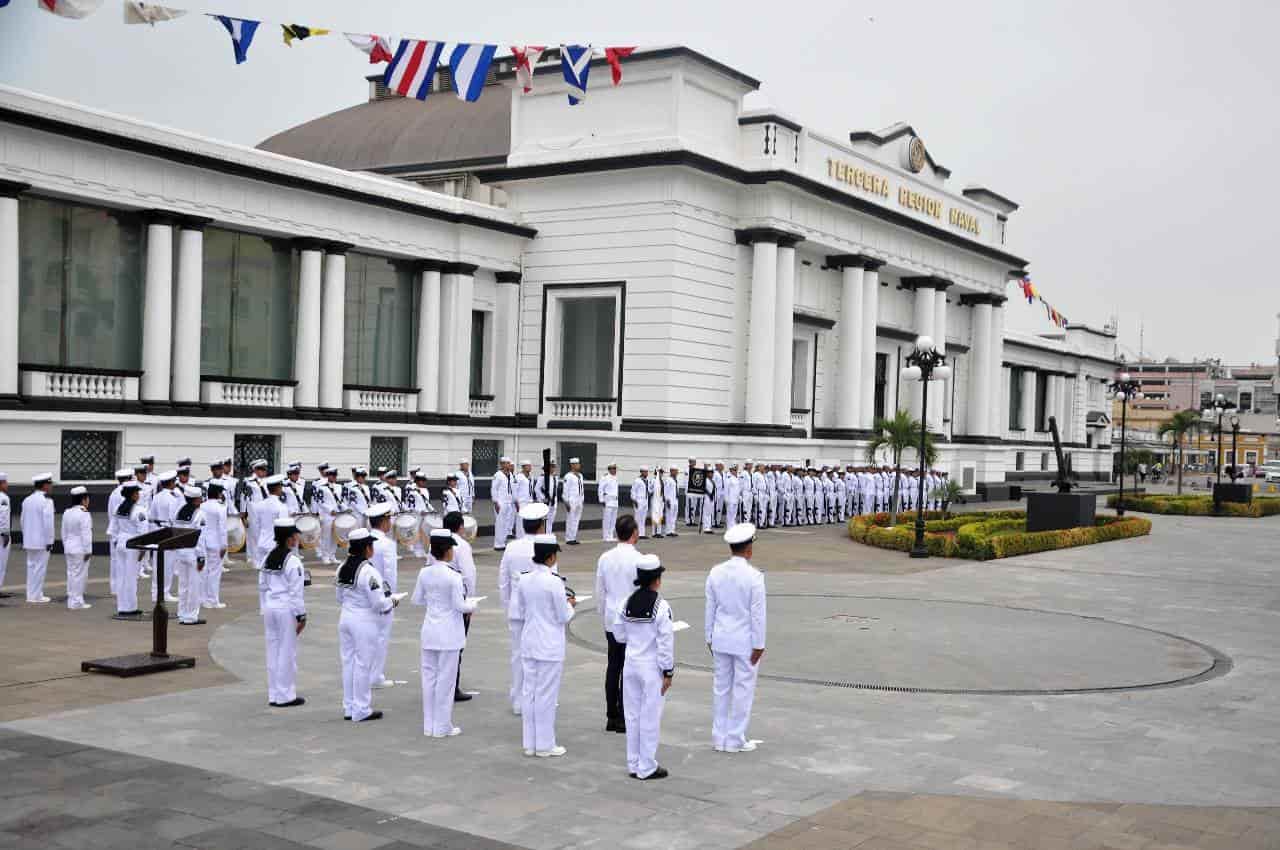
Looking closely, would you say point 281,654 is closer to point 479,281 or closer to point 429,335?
point 429,335

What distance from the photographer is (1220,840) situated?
8.43 m

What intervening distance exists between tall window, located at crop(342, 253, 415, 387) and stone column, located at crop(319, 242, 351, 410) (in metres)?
1.44

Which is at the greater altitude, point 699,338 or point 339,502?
point 699,338

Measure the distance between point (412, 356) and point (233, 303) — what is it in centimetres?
699

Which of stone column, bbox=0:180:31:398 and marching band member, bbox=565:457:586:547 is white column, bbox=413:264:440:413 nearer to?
marching band member, bbox=565:457:586:547

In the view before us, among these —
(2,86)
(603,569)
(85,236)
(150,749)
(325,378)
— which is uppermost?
(2,86)

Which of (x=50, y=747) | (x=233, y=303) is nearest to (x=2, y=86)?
(x=233, y=303)

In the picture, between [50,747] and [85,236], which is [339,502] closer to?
[85,236]

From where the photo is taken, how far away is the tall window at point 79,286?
2983cm

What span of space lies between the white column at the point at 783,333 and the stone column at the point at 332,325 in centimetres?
1436

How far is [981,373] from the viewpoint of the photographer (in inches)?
2339

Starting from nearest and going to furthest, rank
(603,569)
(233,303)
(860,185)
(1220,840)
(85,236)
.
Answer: (1220,840) < (603,569) < (85,236) < (233,303) < (860,185)

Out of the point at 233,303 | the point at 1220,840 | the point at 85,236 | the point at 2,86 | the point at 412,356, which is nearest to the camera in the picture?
the point at 1220,840

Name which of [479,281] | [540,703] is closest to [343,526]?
[540,703]
